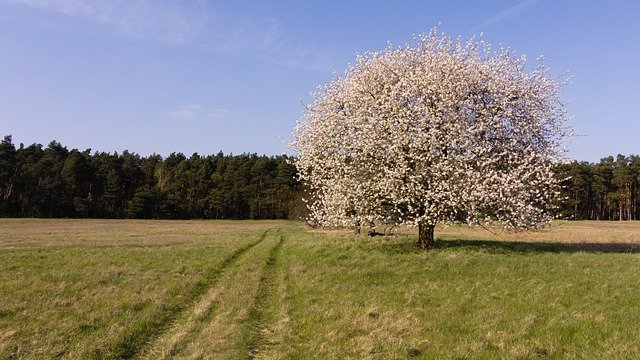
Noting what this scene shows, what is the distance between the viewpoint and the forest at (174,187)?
405ft

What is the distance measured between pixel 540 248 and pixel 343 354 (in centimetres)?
2394

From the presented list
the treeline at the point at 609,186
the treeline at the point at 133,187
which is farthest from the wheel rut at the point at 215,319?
the treeline at the point at 609,186

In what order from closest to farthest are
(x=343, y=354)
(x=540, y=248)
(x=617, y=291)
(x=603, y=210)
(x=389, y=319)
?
(x=343, y=354), (x=389, y=319), (x=617, y=291), (x=540, y=248), (x=603, y=210)

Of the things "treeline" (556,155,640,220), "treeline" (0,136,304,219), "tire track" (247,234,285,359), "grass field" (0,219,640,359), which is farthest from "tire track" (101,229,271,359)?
"treeline" (556,155,640,220)

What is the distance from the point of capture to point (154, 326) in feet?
45.7

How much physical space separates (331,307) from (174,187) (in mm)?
125278

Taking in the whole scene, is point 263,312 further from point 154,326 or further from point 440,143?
point 440,143

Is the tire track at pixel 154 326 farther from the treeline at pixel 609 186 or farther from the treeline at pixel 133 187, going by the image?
the treeline at pixel 609 186

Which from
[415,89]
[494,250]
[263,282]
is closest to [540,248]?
[494,250]

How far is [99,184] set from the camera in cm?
13438

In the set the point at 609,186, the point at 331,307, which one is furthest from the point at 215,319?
the point at 609,186

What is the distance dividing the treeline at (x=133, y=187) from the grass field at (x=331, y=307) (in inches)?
3551

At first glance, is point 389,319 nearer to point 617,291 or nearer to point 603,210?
point 617,291

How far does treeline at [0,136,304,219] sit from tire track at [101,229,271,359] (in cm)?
9466
